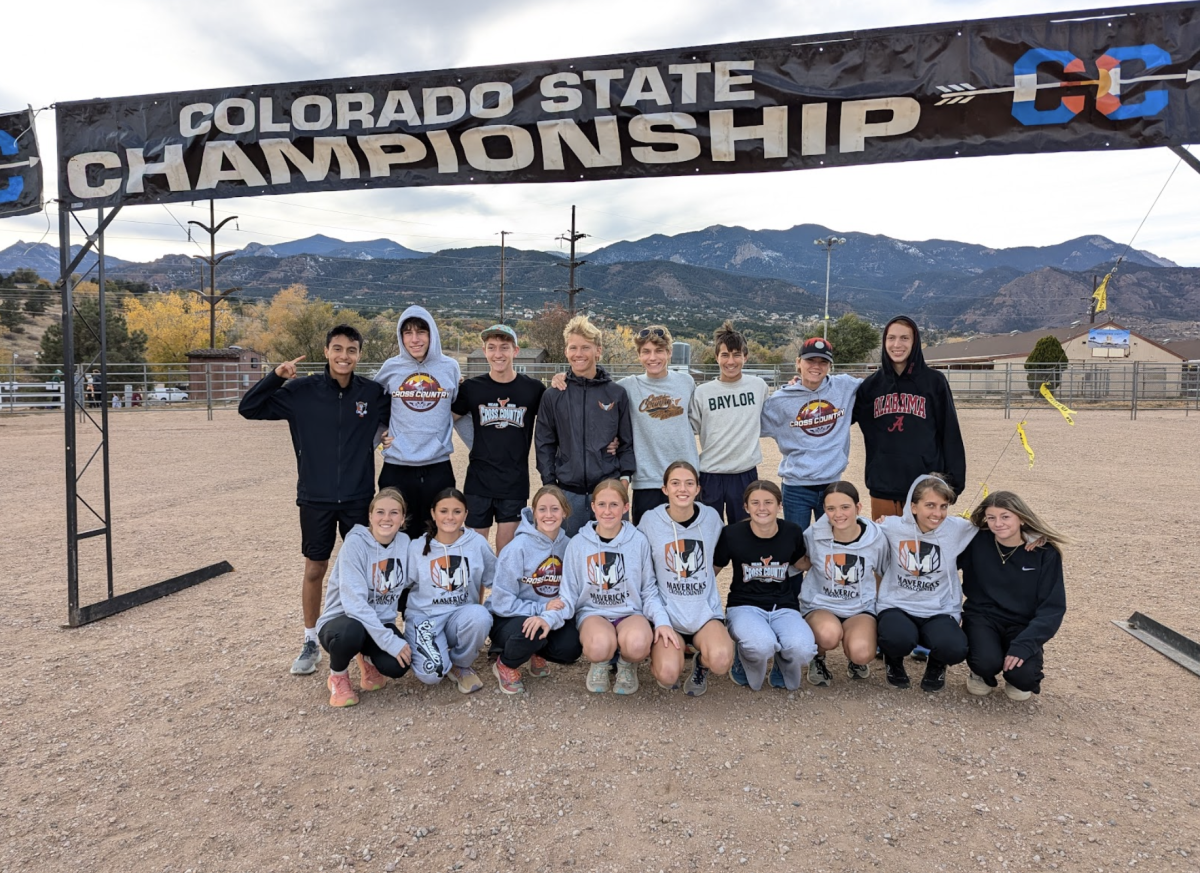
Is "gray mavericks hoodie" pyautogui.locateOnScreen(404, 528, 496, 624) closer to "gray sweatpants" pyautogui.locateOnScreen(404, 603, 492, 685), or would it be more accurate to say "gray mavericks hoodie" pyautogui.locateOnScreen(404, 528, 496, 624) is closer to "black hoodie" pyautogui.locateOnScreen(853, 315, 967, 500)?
"gray sweatpants" pyautogui.locateOnScreen(404, 603, 492, 685)

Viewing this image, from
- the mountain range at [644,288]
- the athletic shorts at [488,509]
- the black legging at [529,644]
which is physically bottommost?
the black legging at [529,644]

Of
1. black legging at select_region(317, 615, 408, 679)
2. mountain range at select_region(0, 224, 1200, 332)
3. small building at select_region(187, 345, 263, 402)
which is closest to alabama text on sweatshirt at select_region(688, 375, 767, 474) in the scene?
black legging at select_region(317, 615, 408, 679)

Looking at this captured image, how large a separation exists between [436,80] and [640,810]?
172 inches

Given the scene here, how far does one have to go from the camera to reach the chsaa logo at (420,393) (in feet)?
13.8

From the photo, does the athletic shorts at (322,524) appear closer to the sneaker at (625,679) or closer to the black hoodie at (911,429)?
the sneaker at (625,679)

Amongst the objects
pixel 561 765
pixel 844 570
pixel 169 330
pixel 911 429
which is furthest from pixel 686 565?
pixel 169 330

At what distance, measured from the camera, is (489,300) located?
133000 millimetres

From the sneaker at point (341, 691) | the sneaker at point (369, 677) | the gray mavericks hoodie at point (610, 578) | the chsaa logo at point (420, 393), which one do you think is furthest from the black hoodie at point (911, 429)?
the sneaker at point (341, 691)

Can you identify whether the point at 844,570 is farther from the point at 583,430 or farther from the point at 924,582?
the point at 583,430

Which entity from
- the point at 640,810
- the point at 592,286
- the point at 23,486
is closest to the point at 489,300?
the point at 592,286

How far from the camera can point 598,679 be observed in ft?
11.9

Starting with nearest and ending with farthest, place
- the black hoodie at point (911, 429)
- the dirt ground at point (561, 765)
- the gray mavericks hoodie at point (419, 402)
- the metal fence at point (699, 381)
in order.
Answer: the dirt ground at point (561, 765)
the black hoodie at point (911, 429)
the gray mavericks hoodie at point (419, 402)
the metal fence at point (699, 381)

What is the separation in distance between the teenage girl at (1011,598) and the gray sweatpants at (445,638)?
102 inches

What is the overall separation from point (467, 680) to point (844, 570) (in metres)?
2.11
